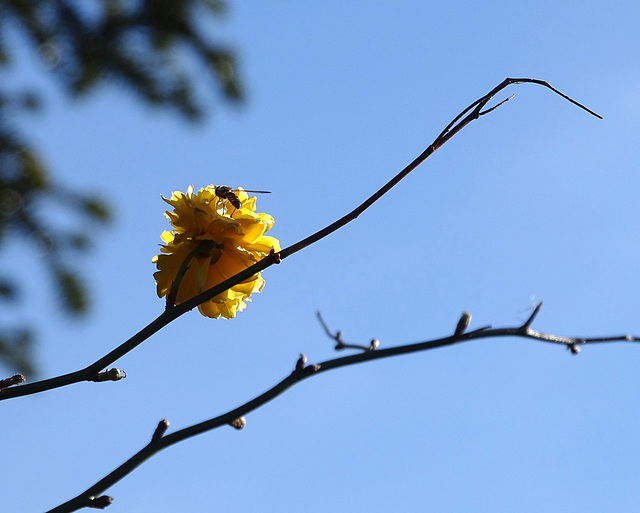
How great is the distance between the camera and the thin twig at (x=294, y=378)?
622mm

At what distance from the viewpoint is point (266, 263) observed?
892mm

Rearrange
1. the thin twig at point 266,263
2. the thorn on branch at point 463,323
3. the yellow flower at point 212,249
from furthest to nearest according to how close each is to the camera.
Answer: the yellow flower at point 212,249 < the thin twig at point 266,263 < the thorn on branch at point 463,323

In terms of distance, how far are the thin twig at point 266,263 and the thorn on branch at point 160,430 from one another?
169 millimetres

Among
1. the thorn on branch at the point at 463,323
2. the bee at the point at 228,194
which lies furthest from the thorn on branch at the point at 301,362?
the bee at the point at 228,194

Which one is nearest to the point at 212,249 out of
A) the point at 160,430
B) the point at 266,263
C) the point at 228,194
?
the point at 228,194

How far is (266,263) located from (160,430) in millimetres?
266

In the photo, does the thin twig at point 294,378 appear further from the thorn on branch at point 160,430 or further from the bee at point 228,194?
the bee at point 228,194

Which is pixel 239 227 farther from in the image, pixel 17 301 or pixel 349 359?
pixel 17 301

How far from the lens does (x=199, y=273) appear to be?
3.77 feet

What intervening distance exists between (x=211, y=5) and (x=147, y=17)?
16 cm

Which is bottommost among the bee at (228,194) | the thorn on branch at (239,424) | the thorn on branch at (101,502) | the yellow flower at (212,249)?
the thorn on branch at (101,502)

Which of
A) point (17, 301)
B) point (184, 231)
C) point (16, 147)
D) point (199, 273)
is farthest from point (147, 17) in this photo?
point (17, 301)

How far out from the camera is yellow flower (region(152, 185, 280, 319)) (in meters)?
1.18

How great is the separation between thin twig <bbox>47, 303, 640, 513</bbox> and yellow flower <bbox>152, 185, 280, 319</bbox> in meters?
0.48
